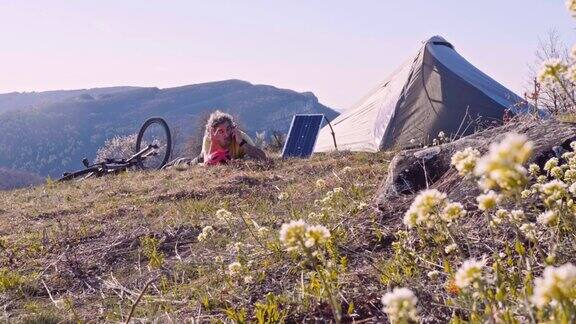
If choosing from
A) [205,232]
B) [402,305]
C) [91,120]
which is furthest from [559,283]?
[91,120]

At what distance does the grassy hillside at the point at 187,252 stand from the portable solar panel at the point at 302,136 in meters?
4.55

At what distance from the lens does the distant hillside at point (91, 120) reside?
451 ft

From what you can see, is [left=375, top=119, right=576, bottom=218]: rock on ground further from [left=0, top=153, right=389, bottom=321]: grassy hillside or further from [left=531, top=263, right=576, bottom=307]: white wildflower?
[left=531, top=263, right=576, bottom=307]: white wildflower

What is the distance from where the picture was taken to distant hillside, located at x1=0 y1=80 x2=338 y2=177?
137 metres

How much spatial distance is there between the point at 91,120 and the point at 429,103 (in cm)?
16272

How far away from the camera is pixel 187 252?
544 cm

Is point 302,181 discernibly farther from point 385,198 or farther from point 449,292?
point 449,292

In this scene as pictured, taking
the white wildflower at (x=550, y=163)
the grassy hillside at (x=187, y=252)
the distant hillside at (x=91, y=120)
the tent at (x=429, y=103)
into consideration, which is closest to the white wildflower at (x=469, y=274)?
the grassy hillside at (x=187, y=252)

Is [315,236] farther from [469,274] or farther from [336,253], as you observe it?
[336,253]

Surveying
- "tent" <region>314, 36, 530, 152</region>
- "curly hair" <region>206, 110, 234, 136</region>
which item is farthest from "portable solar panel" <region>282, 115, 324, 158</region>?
"curly hair" <region>206, 110, 234, 136</region>

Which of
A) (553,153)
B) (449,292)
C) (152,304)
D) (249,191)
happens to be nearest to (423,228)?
(449,292)

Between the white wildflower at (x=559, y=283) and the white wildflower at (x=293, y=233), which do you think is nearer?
the white wildflower at (x=559, y=283)

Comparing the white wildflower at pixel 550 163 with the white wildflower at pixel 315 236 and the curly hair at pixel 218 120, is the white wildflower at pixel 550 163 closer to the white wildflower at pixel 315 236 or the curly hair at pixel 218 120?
the white wildflower at pixel 315 236

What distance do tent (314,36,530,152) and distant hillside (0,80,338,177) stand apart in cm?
10532
